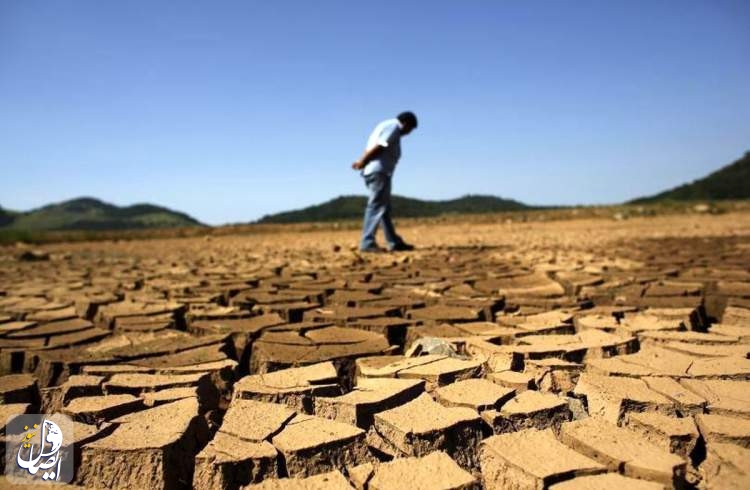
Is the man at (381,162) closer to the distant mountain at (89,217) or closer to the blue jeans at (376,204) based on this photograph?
the blue jeans at (376,204)

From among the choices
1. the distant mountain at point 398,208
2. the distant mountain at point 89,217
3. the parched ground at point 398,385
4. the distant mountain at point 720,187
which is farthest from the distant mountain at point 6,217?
the parched ground at point 398,385

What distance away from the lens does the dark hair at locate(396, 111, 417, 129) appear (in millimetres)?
5789

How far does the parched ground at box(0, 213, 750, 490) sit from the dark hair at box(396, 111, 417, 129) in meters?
2.81

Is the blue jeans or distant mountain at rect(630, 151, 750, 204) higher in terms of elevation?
distant mountain at rect(630, 151, 750, 204)

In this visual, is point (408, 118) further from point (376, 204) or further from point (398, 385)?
point (398, 385)

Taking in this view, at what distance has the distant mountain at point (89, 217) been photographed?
52.5m

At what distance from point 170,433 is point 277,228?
15.5 m

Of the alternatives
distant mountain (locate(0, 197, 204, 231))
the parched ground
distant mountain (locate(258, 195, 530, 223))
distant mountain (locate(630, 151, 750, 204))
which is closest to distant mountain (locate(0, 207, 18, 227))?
distant mountain (locate(0, 197, 204, 231))

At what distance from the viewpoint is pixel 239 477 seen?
1188 mm

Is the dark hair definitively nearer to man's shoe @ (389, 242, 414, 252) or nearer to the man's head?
the man's head

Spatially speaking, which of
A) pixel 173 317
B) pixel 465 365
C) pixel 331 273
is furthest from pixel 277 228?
pixel 465 365

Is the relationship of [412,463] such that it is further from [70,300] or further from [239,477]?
[70,300]

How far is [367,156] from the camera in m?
5.75

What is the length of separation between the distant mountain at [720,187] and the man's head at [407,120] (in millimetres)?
40113
